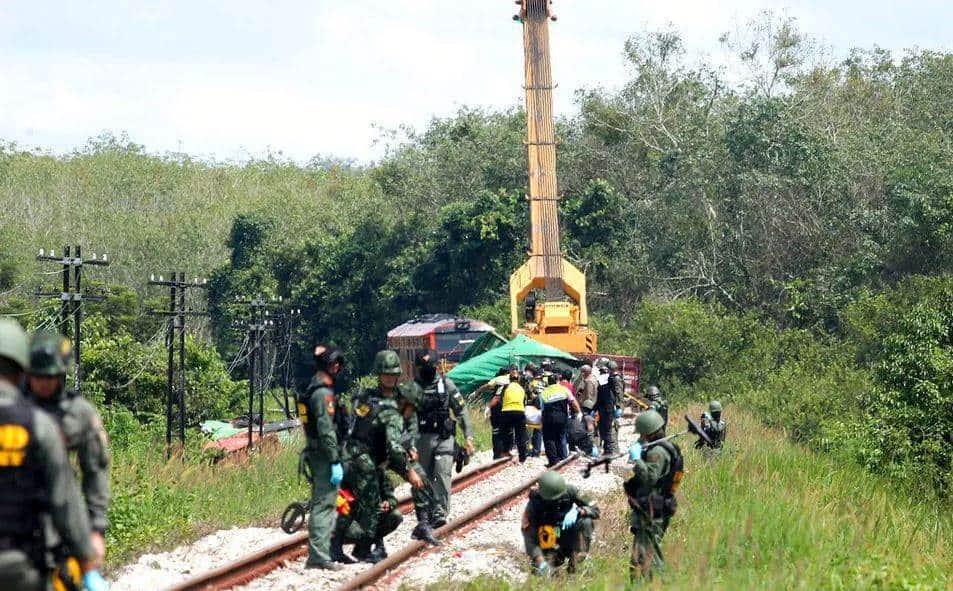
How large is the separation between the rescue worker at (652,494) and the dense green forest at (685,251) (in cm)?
1391

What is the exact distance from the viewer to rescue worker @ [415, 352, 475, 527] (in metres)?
13.4

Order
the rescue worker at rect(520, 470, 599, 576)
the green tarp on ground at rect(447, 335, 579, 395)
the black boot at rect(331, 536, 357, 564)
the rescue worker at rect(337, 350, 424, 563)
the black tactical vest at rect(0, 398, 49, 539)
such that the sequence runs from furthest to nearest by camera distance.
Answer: the green tarp on ground at rect(447, 335, 579, 395) < the black boot at rect(331, 536, 357, 564) < the rescue worker at rect(337, 350, 424, 563) < the rescue worker at rect(520, 470, 599, 576) < the black tactical vest at rect(0, 398, 49, 539)

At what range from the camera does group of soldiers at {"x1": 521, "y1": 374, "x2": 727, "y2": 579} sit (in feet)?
34.4

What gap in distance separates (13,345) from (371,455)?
644 cm

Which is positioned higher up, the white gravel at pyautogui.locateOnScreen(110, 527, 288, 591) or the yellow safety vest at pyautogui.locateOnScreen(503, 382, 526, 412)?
the yellow safety vest at pyautogui.locateOnScreen(503, 382, 526, 412)

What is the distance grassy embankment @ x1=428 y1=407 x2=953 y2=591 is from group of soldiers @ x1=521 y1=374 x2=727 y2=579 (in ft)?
0.77

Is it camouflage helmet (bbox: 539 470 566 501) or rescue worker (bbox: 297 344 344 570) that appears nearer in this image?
camouflage helmet (bbox: 539 470 566 501)

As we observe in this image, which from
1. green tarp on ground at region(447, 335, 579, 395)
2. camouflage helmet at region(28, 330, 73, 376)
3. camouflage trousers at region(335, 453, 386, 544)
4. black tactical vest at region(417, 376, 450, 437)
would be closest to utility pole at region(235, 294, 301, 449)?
green tarp on ground at region(447, 335, 579, 395)

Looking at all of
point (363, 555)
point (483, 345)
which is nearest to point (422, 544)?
point (363, 555)

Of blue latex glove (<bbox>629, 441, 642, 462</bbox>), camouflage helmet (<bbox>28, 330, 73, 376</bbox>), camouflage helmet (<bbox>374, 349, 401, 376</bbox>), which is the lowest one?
blue latex glove (<bbox>629, 441, 642, 462</bbox>)

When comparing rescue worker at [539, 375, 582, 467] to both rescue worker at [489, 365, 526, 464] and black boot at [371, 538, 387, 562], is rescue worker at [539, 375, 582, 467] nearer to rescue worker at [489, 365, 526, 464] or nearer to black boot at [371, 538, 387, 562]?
rescue worker at [489, 365, 526, 464]

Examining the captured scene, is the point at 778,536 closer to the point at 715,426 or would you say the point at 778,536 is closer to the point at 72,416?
the point at 715,426

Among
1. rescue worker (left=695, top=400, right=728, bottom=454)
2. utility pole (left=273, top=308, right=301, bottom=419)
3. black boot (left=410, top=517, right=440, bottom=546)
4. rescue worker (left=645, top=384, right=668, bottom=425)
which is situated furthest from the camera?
utility pole (left=273, top=308, right=301, bottom=419)

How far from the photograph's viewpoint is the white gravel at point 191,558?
433 inches
